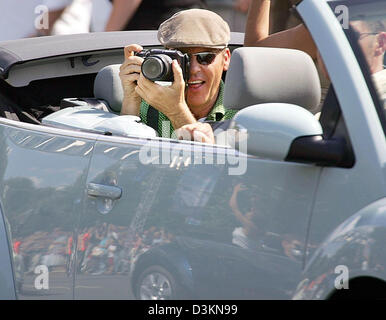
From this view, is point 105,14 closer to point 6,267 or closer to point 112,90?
point 112,90

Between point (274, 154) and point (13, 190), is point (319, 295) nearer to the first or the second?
point (274, 154)

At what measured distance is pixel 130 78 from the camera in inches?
131

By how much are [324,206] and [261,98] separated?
501 millimetres

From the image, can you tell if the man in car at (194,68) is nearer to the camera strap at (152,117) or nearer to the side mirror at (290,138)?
the camera strap at (152,117)

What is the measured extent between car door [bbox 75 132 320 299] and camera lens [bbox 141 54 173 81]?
350 millimetres

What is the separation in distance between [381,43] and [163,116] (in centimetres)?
108

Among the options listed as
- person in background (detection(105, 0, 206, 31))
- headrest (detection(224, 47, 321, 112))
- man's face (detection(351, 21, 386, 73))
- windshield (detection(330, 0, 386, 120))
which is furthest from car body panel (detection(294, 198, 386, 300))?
person in background (detection(105, 0, 206, 31))

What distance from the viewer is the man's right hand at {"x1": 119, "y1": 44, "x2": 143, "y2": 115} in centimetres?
331

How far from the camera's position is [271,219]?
2.37m

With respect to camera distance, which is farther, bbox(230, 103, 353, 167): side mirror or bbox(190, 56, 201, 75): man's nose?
bbox(190, 56, 201, 75): man's nose

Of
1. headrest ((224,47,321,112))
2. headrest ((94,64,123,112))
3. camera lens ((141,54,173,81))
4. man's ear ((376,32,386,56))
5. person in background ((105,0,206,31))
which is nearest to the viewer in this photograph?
man's ear ((376,32,386,56))

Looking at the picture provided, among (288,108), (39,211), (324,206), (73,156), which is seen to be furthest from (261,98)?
(39,211)

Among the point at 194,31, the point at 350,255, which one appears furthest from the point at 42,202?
the point at 350,255

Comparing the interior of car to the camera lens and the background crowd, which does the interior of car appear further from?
the background crowd
